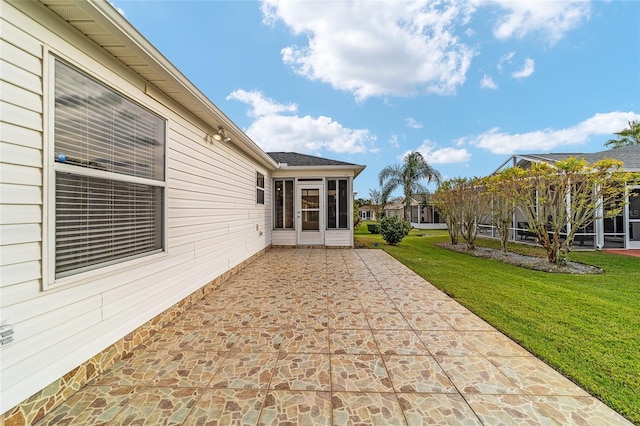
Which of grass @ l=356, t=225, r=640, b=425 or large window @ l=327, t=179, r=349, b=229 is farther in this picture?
large window @ l=327, t=179, r=349, b=229

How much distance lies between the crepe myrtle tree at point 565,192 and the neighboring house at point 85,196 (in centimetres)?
783

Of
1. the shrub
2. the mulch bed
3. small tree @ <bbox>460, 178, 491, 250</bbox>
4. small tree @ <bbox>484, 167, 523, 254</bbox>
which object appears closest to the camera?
the mulch bed

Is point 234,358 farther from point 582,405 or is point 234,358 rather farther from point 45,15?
point 45,15

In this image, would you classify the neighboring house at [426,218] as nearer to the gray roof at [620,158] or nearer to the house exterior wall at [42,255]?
the gray roof at [620,158]

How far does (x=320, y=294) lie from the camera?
13.8 feet

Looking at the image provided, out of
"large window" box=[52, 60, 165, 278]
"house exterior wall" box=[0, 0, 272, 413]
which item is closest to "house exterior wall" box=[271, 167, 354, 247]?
"house exterior wall" box=[0, 0, 272, 413]

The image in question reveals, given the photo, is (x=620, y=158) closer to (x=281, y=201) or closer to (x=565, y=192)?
(x=565, y=192)

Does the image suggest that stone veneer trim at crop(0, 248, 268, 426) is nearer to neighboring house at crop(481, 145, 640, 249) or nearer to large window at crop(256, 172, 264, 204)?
large window at crop(256, 172, 264, 204)

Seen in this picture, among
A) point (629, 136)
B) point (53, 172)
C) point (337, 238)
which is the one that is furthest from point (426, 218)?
point (53, 172)

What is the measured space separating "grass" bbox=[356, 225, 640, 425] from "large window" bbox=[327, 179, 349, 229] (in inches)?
134

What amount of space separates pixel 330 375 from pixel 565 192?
24.3ft

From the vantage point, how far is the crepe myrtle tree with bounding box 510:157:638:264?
Answer: 5762mm

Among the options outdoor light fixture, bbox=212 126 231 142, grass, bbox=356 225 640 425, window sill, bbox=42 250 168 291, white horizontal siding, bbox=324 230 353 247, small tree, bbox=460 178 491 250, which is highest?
outdoor light fixture, bbox=212 126 231 142

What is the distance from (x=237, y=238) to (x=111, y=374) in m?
3.79
